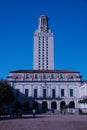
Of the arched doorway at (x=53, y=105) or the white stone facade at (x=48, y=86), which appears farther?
the white stone facade at (x=48, y=86)

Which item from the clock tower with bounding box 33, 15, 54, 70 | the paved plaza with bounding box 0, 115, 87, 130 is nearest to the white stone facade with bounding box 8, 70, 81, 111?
the clock tower with bounding box 33, 15, 54, 70

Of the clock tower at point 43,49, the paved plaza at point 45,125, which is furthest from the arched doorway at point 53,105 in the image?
the paved plaza at point 45,125

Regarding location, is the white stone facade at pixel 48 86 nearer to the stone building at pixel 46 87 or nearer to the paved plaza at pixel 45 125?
the stone building at pixel 46 87

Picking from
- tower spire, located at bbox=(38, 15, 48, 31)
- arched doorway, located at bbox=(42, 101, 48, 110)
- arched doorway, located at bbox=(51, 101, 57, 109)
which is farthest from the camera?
tower spire, located at bbox=(38, 15, 48, 31)

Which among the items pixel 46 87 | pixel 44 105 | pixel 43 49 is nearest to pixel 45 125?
pixel 44 105

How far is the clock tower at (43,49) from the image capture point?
13225 centimetres

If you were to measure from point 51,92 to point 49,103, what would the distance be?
412cm

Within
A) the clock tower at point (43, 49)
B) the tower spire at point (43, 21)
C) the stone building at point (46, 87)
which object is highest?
the tower spire at point (43, 21)

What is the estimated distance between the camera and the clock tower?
132250mm

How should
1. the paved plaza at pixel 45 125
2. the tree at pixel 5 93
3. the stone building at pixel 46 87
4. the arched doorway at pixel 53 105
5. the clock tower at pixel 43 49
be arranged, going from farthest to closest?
the clock tower at pixel 43 49, the arched doorway at pixel 53 105, the stone building at pixel 46 87, the tree at pixel 5 93, the paved plaza at pixel 45 125

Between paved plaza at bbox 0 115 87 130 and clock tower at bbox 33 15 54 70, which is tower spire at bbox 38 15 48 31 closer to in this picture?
clock tower at bbox 33 15 54 70

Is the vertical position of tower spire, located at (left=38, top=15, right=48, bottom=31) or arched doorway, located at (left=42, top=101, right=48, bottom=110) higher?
tower spire, located at (left=38, top=15, right=48, bottom=31)

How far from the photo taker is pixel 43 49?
447 ft

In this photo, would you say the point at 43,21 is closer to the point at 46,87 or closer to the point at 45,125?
the point at 46,87
